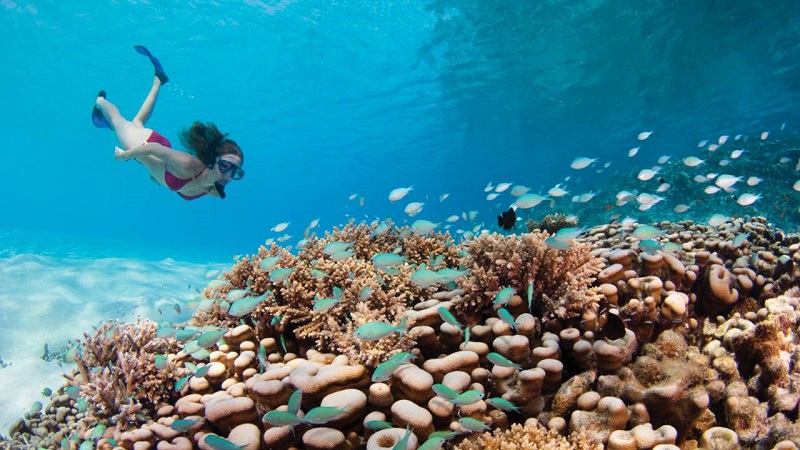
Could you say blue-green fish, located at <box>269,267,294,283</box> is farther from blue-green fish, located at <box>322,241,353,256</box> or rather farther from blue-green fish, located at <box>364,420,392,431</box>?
blue-green fish, located at <box>364,420,392,431</box>

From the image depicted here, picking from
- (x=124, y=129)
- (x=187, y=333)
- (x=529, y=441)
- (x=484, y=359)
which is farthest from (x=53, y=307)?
(x=529, y=441)

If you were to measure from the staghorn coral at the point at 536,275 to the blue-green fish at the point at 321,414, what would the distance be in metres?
1.63

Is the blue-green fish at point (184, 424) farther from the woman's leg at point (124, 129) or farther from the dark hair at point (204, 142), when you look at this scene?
the woman's leg at point (124, 129)

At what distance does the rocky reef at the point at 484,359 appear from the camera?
8.85ft

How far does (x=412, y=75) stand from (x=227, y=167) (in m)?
30.2

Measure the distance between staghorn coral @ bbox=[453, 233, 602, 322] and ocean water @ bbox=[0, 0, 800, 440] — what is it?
4.01m

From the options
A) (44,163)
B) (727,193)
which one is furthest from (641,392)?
(44,163)

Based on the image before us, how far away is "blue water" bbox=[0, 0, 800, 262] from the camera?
77.8 ft

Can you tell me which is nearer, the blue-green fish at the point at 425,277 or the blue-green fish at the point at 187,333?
the blue-green fish at the point at 425,277

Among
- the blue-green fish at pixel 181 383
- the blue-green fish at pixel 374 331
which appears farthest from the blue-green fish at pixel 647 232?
the blue-green fish at pixel 181 383

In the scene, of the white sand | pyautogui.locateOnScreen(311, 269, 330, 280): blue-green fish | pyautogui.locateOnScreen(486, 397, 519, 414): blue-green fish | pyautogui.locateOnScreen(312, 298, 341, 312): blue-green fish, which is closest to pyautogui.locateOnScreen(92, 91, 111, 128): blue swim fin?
pyautogui.locateOnScreen(311, 269, 330, 280): blue-green fish

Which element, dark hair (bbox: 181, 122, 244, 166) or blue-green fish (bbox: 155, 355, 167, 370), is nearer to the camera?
dark hair (bbox: 181, 122, 244, 166)

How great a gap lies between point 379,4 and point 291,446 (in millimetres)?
26512

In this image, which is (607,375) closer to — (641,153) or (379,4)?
(379,4)
